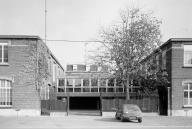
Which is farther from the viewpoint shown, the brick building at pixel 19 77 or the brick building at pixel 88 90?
the brick building at pixel 88 90

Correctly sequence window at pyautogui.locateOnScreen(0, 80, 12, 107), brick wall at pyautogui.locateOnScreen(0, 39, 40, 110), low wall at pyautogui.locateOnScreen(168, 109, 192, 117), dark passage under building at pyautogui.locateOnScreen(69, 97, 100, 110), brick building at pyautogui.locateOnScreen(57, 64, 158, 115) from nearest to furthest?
window at pyautogui.locateOnScreen(0, 80, 12, 107)
brick wall at pyautogui.locateOnScreen(0, 39, 40, 110)
low wall at pyautogui.locateOnScreen(168, 109, 192, 117)
brick building at pyautogui.locateOnScreen(57, 64, 158, 115)
dark passage under building at pyautogui.locateOnScreen(69, 97, 100, 110)

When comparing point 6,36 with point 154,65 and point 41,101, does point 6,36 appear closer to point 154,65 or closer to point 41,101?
point 41,101

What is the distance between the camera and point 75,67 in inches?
3051

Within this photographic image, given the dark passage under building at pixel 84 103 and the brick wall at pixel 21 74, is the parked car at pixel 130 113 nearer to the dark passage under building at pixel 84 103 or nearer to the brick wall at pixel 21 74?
the brick wall at pixel 21 74

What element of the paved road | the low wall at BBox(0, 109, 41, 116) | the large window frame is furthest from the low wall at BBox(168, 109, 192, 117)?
the low wall at BBox(0, 109, 41, 116)

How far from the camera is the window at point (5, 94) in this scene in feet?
108

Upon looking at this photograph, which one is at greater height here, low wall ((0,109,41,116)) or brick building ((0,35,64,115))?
brick building ((0,35,64,115))

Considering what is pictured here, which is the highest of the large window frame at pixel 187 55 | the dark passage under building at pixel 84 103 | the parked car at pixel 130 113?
the large window frame at pixel 187 55

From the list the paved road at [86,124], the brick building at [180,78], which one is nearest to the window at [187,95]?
the brick building at [180,78]

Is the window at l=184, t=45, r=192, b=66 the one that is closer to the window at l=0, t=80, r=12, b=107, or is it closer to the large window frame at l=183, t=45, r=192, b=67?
the large window frame at l=183, t=45, r=192, b=67

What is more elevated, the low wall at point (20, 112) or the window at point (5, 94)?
the window at point (5, 94)

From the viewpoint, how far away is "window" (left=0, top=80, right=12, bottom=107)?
33031 millimetres

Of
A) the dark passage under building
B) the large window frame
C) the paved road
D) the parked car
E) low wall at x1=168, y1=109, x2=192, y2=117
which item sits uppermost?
the large window frame

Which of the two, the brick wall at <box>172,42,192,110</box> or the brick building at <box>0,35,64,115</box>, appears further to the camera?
the brick wall at <box>172,42,192,110</box>
